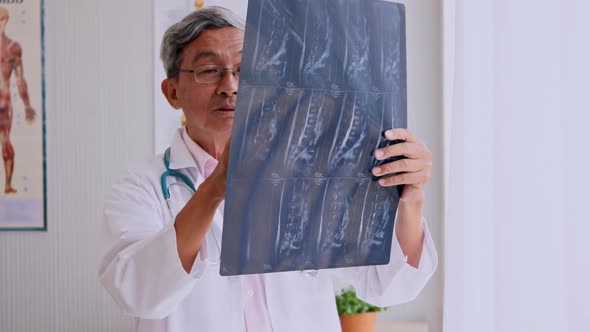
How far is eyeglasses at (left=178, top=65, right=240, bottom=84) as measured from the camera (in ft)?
4.35

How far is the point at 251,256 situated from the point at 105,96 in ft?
6.11

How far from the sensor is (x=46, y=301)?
8.95ft

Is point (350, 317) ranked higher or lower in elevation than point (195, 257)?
lower

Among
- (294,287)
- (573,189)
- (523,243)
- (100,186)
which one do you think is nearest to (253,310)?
(294,287)

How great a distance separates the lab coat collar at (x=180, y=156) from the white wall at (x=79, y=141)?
49.7 inches

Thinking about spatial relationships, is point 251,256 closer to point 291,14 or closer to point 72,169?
point 291,14

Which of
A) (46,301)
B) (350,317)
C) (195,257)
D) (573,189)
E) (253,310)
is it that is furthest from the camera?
(46,301)

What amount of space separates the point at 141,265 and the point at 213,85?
1.25ft

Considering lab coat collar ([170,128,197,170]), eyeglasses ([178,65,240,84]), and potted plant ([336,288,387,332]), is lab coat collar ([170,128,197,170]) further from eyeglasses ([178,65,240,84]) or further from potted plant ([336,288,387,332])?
potted plant ([336,288,387,332])

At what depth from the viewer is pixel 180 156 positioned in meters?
1.49

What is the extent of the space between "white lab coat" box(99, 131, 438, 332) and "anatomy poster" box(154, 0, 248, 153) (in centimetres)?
A: 121

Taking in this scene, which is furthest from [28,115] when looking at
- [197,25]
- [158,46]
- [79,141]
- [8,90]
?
[197,25]

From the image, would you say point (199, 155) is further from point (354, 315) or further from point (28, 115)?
→ point (28, 115)

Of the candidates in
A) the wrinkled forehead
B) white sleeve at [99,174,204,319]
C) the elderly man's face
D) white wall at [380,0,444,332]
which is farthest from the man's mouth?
the wrinkled forehead
